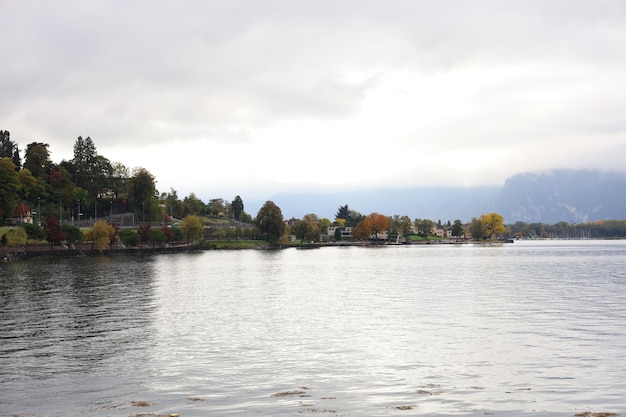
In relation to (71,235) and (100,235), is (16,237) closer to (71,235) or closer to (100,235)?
(71,235)

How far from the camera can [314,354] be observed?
31109 mm

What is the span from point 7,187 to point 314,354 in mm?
157309

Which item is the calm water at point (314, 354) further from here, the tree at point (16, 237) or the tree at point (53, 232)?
the tree at point (53, 232)

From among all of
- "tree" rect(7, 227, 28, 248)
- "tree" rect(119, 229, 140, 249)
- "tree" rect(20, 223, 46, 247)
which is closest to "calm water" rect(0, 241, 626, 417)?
"tree" rect(7, 227, 28, 248)

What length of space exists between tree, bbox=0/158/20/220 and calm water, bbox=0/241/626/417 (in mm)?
114852

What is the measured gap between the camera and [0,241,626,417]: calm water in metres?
22.0

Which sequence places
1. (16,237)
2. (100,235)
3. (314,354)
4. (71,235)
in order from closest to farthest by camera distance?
(314,354), (16,237), (71,235), (100,235)

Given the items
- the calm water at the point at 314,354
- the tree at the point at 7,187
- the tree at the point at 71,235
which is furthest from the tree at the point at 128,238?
the calm water at the point at 314,354

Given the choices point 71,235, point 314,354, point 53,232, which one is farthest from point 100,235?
point 314,354

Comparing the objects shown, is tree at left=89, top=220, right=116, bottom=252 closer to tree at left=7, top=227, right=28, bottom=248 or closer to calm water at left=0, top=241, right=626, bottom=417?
tree at left=7, top=227, right=28, bottom=248

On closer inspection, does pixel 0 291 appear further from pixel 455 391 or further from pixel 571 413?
pixel 571 413

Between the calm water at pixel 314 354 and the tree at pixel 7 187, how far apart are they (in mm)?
114852

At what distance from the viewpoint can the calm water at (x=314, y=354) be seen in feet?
72.3

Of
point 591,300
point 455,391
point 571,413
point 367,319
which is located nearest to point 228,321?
point 367,319
